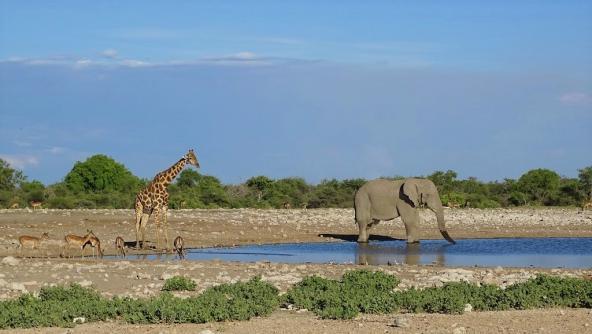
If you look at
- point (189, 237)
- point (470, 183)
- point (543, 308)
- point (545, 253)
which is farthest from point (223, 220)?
point (470, 183)

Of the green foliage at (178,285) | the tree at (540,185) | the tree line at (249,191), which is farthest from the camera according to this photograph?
the tree at (540,185)

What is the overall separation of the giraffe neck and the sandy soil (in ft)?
7.06

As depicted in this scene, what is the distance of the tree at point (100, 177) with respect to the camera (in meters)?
55.4

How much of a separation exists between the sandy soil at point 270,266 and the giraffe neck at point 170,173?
2153 millimetres

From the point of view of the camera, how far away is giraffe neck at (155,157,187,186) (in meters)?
28.1

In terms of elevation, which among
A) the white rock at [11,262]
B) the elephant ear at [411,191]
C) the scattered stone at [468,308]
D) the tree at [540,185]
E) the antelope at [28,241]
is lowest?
the scattered stone at [468,308]

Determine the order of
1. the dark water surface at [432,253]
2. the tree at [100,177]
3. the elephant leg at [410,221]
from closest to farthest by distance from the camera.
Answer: the dark water surface at [432,253] < the elephant leg at [410,221] < the tree at [100,177]

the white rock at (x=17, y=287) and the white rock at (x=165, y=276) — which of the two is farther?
the white rock at (x=165, y=276)

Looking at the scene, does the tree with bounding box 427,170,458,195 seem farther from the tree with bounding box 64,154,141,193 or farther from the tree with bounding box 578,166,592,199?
the tree with bounding box 64,154,141,193

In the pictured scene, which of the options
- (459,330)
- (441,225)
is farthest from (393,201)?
(459,330)

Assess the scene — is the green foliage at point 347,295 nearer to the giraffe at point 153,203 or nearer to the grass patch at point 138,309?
the grass patch at point 138,309

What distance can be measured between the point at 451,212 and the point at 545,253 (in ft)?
Answer: 51.4

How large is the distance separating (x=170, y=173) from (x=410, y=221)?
25.0 feet

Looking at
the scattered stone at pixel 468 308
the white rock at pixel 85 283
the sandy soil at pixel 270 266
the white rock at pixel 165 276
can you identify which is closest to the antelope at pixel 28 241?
the sandy soil at pixel 270 266
